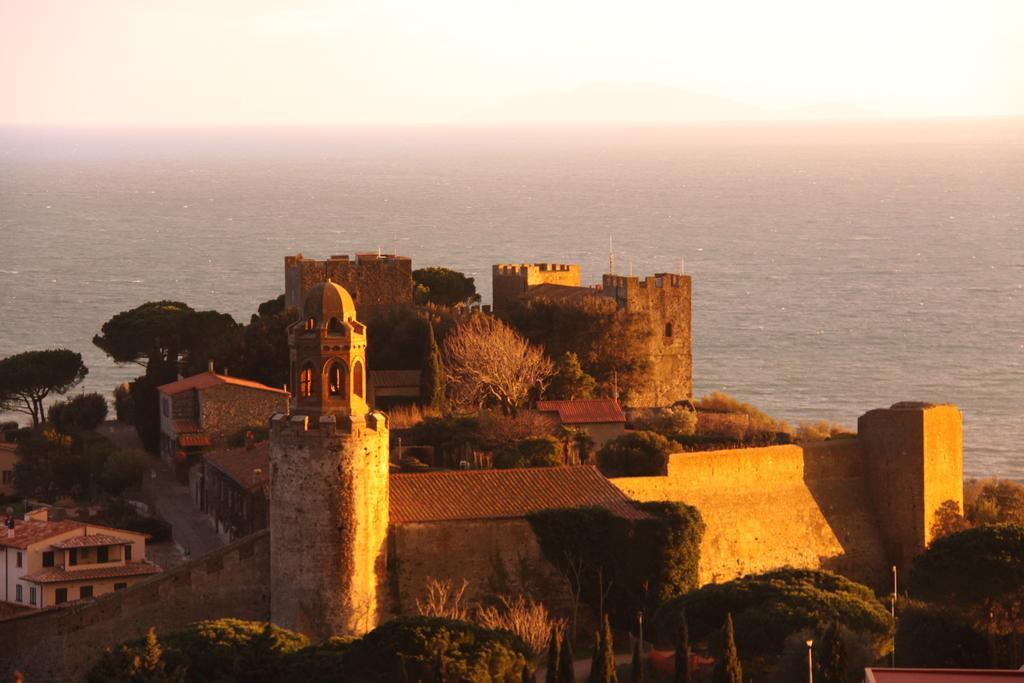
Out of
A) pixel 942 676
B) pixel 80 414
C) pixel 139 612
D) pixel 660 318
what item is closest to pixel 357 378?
pixel 139 612

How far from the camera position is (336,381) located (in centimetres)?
3466

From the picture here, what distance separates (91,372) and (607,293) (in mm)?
36896

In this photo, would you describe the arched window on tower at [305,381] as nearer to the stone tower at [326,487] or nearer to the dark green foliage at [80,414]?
the stone tower at [326,487]

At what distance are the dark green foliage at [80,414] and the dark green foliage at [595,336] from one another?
10.3 m

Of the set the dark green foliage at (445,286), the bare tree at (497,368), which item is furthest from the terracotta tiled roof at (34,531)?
the dark green foliage at (445,286)

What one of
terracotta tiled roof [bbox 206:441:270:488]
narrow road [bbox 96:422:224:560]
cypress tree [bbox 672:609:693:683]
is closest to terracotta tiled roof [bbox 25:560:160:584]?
narrow road [bbox 96:422:224:560]

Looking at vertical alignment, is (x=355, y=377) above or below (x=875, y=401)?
above

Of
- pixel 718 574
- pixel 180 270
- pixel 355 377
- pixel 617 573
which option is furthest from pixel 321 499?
pixel 180 270

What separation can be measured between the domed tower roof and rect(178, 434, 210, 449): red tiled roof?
524 inches

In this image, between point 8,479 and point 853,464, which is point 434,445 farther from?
point 8,479

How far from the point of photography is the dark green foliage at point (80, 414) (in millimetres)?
54344

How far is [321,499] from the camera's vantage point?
34.1 m

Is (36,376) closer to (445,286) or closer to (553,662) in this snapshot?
(445,286)

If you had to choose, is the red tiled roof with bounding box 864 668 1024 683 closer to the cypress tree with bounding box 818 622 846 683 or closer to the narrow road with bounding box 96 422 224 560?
the cypress tree with bounding box 818 622 846 683
